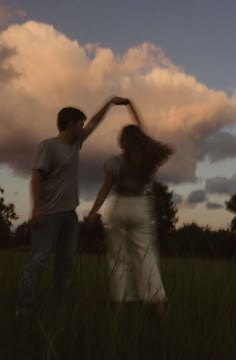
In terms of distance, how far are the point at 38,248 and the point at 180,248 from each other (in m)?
1.14

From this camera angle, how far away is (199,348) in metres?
3.54

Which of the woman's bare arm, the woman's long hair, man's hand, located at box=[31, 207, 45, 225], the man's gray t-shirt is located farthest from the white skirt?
man's hand, located at box=[31, 207, 45, 225]

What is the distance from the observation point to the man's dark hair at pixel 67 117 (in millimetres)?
5090

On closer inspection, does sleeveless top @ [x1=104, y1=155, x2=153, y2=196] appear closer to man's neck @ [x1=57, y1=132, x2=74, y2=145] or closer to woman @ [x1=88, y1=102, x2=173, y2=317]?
woman @ [x1=88, y1=102, x2=173, y2=317]

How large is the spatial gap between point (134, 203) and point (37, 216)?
839mm

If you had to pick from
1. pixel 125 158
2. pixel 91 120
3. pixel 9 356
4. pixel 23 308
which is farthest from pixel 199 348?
pixel 91 120

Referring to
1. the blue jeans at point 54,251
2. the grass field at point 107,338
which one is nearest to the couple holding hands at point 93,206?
the blue jeans at point 54,251

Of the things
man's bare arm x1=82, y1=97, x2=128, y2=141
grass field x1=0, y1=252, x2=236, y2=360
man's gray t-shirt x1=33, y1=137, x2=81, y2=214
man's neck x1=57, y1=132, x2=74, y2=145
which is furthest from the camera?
man's bare arm x1=82, y1=97, x2=128, y2=141

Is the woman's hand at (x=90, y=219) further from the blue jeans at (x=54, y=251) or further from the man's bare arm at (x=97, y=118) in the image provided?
the man's bare arm at (x=97, y=118)

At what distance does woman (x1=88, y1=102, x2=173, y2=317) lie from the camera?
5105 millimetres

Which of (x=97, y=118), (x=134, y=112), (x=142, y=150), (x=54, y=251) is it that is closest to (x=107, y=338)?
(x=54, y=251)

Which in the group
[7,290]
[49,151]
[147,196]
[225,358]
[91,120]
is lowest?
[225,358]

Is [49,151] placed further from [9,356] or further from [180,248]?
[9,356]

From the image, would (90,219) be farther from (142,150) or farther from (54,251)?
(142,150)
